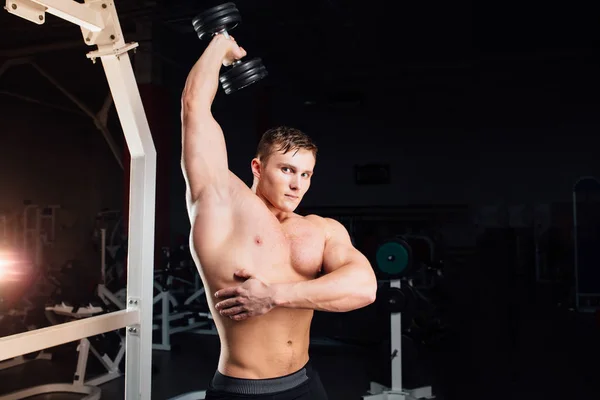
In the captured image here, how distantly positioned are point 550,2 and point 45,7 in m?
5.02

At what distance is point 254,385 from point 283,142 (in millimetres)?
552

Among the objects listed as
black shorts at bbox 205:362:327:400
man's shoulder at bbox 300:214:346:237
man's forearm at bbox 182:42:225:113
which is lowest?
black shorts at bbox 205:362:327:400

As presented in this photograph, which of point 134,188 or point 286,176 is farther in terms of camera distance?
point 134,188

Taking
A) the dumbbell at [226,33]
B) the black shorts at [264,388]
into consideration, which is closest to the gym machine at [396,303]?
the black shorts at [264,388]

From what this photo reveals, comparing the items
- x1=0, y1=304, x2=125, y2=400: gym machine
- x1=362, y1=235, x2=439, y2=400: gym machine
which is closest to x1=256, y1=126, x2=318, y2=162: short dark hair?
x1=362, y1=235, x2=439, y2=400: gym machine

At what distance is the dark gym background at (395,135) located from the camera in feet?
13.6

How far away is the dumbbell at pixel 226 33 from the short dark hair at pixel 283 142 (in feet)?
0.45

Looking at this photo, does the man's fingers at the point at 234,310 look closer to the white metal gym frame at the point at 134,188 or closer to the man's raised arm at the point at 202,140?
the man's raised arm at the point at 202,140

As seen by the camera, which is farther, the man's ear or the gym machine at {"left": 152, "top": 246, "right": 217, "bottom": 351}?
the gym machine at {"left": 152, "top": 246, "right": 217, "bottom": 351}

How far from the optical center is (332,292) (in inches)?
41.4

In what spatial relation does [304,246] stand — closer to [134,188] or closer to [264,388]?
[264,388]

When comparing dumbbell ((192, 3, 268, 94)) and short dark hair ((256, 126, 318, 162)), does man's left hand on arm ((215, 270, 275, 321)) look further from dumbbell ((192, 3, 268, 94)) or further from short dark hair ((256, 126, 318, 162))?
dumbbell ((192, 3, 268, 94))

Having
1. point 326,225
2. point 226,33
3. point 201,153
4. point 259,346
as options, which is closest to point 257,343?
point 259,346

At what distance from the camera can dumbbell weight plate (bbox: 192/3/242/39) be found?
1.21 meters
